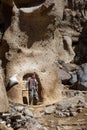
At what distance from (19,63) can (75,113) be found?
2306 mm

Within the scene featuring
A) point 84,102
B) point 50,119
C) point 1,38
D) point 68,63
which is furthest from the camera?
point 68,63

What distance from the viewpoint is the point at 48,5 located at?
1377cm

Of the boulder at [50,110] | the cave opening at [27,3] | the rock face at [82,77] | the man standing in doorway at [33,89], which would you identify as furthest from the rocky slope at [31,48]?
the rock face at [82,77]

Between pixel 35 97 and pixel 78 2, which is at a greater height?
pixel 78 2

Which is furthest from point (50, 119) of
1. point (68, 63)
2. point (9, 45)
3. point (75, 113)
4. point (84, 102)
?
point (68, 63)

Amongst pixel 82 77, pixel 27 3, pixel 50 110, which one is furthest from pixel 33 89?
pixel 82 77

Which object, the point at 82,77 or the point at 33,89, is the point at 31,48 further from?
the point at 82,77

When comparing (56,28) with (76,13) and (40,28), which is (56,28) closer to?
(40,28)

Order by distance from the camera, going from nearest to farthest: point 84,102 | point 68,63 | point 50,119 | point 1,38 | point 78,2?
point 50,119 < point 84,102 < point 1,38 < point 68,63 < point 78,2

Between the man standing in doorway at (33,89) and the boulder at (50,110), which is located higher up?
the man standing in doorway at (33,89)

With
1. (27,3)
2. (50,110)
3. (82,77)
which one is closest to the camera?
(50,110)

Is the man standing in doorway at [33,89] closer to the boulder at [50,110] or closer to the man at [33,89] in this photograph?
the man at [33,89]

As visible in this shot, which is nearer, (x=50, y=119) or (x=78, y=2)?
(x=50, y=119)

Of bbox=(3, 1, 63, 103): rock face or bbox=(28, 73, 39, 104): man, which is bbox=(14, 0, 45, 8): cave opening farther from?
bbox=(28, 73, 39, 104): man
